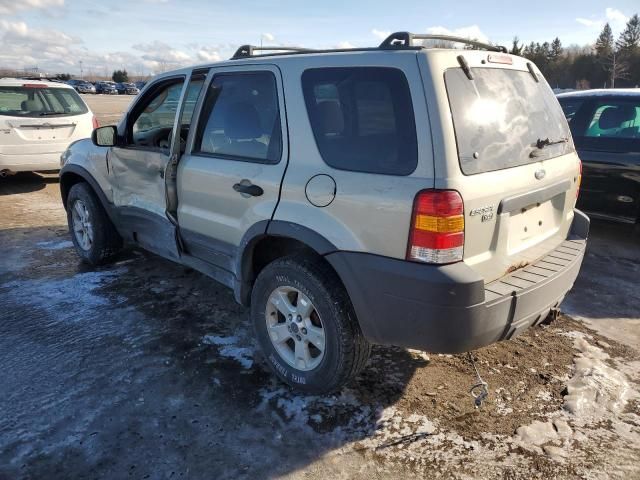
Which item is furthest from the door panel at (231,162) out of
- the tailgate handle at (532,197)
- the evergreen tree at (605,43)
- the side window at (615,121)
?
the evergreen tree at (605,43)

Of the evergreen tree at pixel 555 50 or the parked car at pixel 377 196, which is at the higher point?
the evergreen tree at pixel 555 50

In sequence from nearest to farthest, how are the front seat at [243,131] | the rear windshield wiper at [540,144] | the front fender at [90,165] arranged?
the rear windshield wiper at [540,144], the front seat at [243,131], the front fender at [90,165]

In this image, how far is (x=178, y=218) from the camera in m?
3.86

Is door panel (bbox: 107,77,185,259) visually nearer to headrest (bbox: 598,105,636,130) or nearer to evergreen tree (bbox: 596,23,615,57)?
headrest (bbox: 598,105,636,130)

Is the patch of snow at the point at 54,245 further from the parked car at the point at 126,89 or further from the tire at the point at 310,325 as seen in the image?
the parked car at the point at 126,89

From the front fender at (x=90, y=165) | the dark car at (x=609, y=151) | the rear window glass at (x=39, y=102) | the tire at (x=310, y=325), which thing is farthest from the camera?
the rear window glass at (x=39, y=102)

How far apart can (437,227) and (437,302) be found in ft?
1.12

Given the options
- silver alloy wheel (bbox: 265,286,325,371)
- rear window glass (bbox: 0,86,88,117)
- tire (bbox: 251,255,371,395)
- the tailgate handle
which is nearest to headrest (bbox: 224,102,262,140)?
tire (bbox: 251,255,371,395)

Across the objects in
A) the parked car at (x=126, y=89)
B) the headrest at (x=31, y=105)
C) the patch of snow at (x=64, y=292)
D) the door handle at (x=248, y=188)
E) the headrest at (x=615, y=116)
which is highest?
the parked car at (x=126, y=89)

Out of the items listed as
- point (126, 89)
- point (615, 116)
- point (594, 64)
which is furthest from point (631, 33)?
point (615, 116)

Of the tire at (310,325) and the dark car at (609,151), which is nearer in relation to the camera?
the tire at (310,325)

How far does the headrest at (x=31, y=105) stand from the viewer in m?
8.18

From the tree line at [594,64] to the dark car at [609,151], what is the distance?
52629 millimetres

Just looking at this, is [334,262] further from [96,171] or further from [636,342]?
[96,171]
